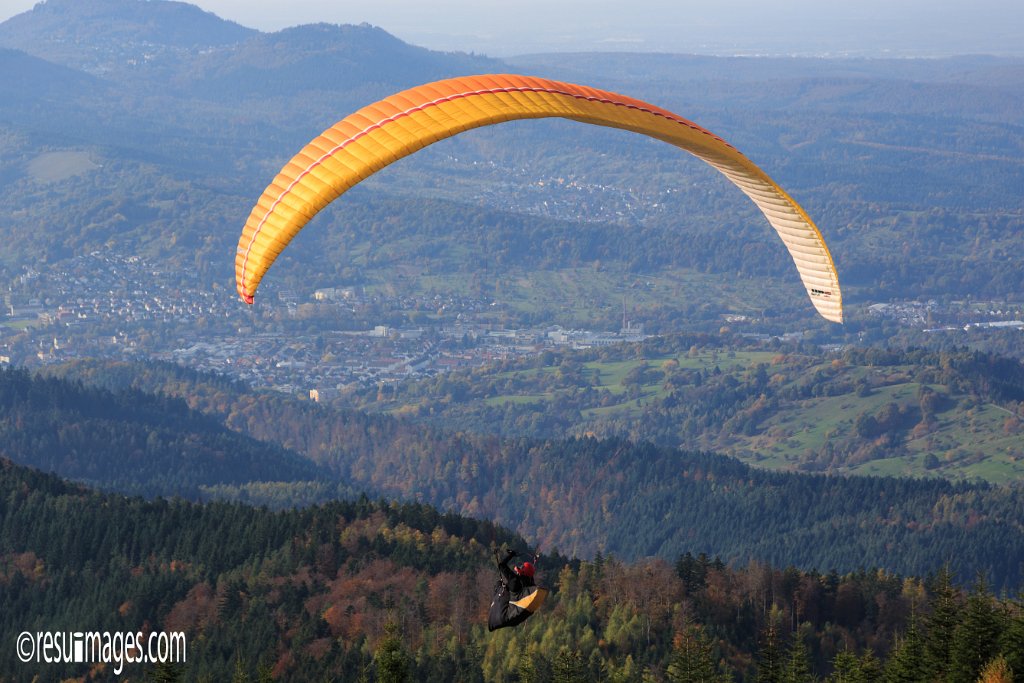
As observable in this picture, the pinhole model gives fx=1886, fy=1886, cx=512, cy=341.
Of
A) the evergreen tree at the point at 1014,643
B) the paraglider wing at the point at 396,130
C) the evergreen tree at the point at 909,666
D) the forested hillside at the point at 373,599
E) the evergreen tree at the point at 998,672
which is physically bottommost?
the forested hillside at the point at 373,599

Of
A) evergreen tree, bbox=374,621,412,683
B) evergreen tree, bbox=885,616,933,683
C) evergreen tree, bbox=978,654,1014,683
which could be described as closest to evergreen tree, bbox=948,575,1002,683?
evergreen tree, bbox=978,654,1014,683

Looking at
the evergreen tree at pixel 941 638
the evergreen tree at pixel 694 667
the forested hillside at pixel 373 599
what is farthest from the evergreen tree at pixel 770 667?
the evergreen tree at pixel 941 638

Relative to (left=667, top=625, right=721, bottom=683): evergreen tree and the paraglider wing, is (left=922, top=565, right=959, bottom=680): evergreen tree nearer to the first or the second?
(left=667, top=625, right=721, bottom=683): evergreen tree

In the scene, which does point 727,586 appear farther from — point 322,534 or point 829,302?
point 829,302

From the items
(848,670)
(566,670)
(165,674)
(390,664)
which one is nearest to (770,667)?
(848,670)

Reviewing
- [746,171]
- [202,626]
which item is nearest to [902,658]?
[746,171]

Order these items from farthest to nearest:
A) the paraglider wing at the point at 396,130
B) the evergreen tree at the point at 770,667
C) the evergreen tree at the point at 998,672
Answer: the evergreen tree at the point at 770,667 → the evergreen tree at the point at 998,672 → the paraglider wing at the point at 396,130

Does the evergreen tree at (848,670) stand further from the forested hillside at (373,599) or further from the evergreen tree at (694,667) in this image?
the forested hillside at (373,599)
